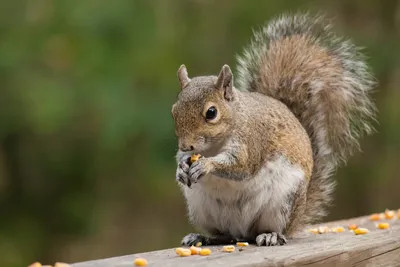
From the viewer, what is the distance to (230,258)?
7.75 feet

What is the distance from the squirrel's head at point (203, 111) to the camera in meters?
2.64

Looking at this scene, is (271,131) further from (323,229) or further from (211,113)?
(323,229)

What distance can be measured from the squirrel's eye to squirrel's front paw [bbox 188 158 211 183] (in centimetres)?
16

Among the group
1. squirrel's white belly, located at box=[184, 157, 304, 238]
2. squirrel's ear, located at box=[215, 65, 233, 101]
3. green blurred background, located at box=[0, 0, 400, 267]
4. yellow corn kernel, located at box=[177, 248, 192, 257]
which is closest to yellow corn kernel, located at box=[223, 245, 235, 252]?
yellow corn kernel, located at box=[177, 248, 192, 257]

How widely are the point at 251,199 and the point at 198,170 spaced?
13.0 inches

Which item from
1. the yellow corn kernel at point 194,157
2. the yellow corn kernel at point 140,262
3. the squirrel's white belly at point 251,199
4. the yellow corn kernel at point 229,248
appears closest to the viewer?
the yellow corn kernel at point 140,262

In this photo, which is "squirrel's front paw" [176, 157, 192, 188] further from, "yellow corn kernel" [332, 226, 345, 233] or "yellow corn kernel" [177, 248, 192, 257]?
"yellow corn kernel" [332, 226, 345, 233]

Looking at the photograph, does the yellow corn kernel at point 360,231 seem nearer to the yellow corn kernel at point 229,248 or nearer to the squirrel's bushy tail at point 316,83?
the squirrel's bushy tail at point 316,83

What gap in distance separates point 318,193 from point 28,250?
8.73 feet

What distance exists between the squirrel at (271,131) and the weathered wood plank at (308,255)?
186 mm

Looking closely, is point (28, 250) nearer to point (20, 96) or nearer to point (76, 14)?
point (20, 96)

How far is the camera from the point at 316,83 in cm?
336

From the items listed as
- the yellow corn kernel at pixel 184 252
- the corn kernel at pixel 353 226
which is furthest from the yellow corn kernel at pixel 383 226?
the yellow corn kernel at pixel 184 252

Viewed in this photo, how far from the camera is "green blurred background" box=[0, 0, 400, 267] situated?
516 cm
